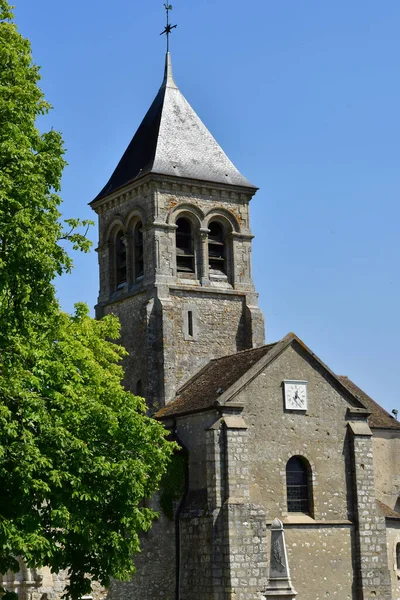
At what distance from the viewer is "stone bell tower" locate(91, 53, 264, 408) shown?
35.8 metres

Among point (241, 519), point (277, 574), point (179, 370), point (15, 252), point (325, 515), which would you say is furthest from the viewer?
point (179, 370)

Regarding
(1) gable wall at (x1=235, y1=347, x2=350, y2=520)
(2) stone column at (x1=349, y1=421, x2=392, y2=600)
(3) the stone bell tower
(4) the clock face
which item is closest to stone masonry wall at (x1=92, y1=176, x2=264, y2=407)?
(3) the stone bell tower

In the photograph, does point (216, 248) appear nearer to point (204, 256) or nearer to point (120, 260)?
point (204, 256)

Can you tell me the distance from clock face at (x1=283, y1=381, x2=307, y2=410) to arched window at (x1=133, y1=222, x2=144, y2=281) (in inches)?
302

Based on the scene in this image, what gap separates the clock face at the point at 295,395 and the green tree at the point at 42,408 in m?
10.3

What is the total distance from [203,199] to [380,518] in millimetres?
12650

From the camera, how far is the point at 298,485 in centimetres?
3247

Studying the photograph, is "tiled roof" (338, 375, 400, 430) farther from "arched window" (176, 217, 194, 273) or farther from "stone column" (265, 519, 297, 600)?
"stone column" (265, 519, 297, 600)

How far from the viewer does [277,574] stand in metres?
24.3

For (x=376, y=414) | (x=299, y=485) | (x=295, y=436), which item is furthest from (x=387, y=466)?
(x=295, y=436)

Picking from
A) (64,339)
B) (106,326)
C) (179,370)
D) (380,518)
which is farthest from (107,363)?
(380,518)

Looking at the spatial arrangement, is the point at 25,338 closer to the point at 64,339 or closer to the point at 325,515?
the point at 64,339

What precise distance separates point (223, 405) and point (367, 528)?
6289 millimetres

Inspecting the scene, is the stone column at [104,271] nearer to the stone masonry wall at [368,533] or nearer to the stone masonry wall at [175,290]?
the stone masonry wall at [175,290]
